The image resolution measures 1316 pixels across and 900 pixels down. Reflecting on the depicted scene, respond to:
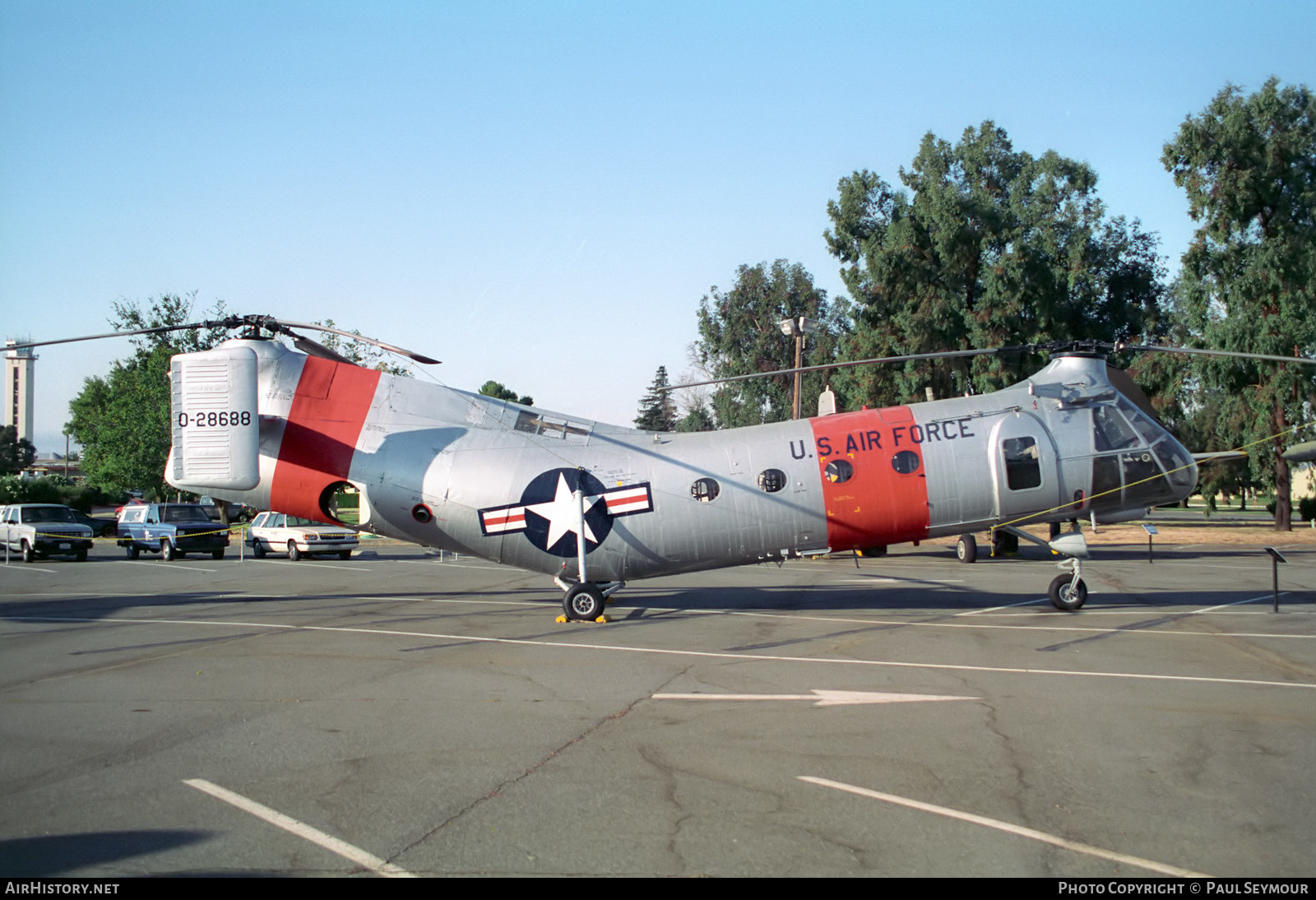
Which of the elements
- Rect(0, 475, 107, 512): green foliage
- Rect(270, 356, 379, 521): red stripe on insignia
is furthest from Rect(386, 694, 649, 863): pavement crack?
Rect(0, 475, 107, 512): green foliage

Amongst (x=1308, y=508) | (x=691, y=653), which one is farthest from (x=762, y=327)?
(x=691, y=653)

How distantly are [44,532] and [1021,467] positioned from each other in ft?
99.2

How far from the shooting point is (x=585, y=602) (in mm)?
14430

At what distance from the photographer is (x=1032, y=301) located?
39.0 meters

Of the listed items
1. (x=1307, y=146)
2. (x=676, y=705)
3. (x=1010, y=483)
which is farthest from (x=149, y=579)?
(x=1307, y=146)

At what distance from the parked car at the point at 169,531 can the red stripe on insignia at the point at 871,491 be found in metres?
23.3

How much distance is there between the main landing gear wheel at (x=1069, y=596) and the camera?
1508cm

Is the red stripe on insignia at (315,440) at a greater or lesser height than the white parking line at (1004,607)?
greater

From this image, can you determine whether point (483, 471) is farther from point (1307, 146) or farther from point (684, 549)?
point (1307, 146)

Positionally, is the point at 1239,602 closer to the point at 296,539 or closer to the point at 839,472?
the point at 839,472

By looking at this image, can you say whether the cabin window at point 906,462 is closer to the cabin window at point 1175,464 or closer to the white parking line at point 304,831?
the cabin window at point 1175,464

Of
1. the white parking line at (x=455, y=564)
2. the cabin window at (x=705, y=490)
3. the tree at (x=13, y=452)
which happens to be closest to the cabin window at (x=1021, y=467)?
the cabin window at (x=705, y=490)

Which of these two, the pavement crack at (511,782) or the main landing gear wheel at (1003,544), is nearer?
the pavement crack at (511,782)

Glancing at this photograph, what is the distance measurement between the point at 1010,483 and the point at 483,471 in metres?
8.41
